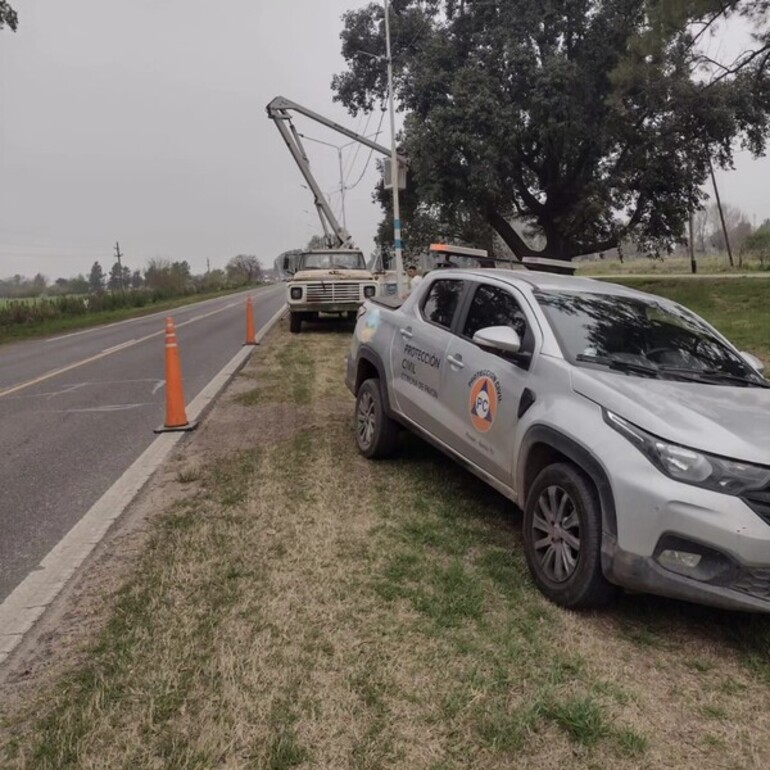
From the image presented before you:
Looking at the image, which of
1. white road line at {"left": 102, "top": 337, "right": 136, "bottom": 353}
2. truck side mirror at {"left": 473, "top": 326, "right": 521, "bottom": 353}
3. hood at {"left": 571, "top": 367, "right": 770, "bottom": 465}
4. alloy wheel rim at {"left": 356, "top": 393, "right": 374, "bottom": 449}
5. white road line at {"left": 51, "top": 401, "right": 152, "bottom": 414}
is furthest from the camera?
white road line at {"left": 102, "top": 337, "right": 136, "bottom": 353}

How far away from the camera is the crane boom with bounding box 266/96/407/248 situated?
2056 centimetres

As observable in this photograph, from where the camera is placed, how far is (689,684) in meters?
2.78

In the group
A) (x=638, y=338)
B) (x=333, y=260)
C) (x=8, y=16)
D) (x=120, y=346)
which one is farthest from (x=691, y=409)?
(x=8, y=16)

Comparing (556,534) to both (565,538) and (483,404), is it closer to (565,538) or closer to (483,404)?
(565,538)

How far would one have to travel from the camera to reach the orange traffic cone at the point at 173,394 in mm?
6777

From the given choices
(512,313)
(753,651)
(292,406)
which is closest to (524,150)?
(292,406)

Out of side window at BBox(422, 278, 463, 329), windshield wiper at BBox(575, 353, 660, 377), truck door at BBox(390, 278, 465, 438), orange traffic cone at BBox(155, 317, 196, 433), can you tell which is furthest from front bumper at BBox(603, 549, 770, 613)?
orange traffic cone at BBox(155, 317, 196, 433)

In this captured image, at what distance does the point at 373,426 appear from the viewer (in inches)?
226

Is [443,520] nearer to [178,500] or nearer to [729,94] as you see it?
[178,500]

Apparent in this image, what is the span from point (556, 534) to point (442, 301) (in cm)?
234

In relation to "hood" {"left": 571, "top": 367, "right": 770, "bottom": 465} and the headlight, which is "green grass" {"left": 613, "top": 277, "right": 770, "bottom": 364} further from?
the headlight

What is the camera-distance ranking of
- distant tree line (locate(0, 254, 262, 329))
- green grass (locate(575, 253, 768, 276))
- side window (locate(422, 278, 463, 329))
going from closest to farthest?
A: side window (locate(422, 278, 463, 329)), distant tree line (locate(0, 254, 262, 329)), green grass (locate(575, 253, 768, 276))

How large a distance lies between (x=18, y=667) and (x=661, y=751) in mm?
2600

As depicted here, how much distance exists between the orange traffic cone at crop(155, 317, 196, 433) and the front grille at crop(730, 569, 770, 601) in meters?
5.42
